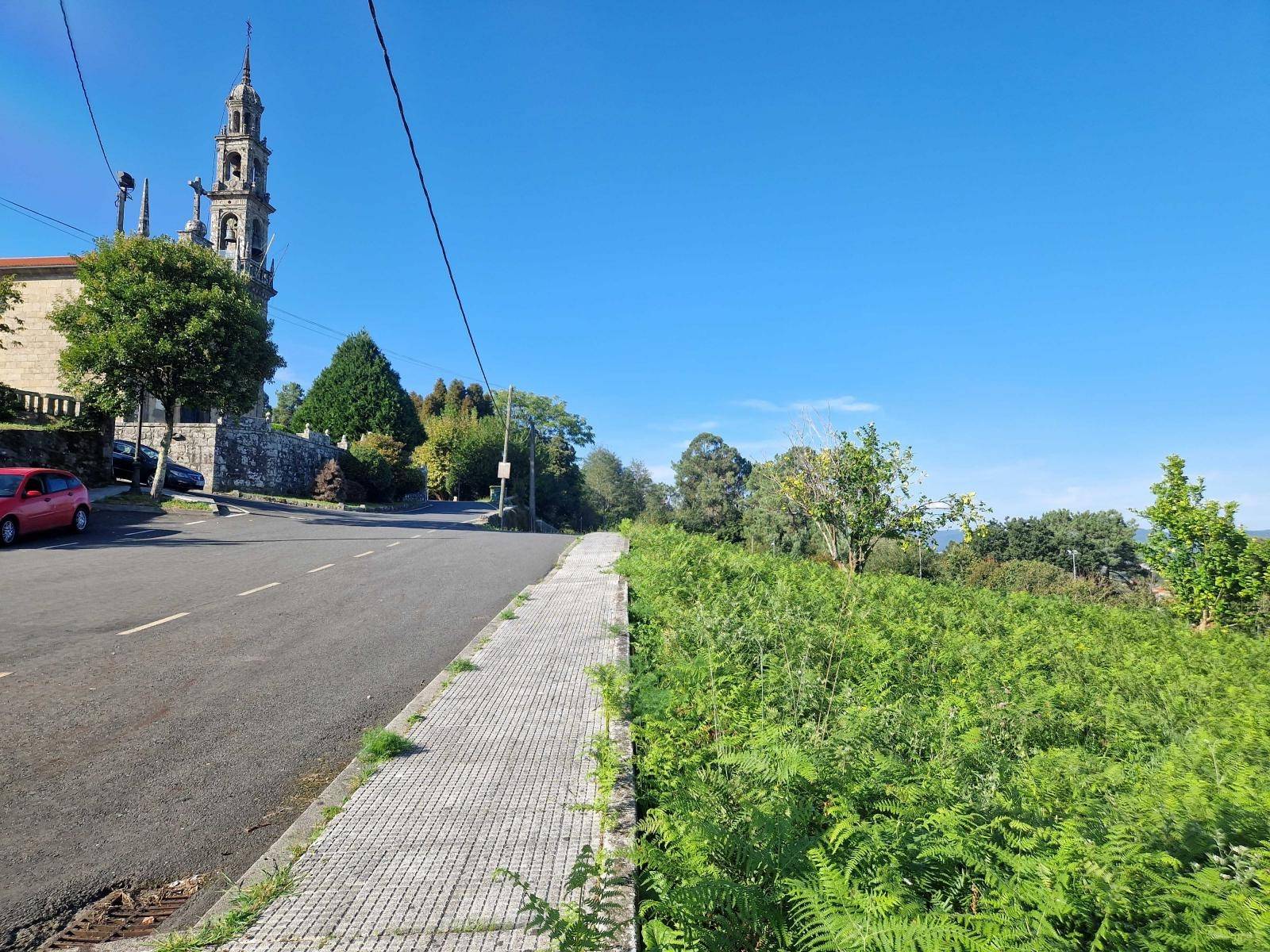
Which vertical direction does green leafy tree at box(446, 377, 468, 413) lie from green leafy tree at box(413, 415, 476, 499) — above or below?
above

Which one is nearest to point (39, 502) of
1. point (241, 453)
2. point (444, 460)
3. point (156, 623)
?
point (156, 623)

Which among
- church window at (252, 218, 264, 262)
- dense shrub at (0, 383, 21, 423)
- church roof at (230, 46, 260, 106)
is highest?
church roof at (230, 46, 260, 106)

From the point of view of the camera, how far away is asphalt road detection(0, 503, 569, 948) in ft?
12.2

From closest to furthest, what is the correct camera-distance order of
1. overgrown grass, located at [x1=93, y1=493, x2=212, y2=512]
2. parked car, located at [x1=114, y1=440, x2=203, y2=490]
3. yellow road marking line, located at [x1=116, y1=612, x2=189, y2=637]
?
yellow road marking line, located at [x1=116, y1=612, x2=189, y2=637], overgrown grass, located at [x1=93, y1=493, x2=212, y2=512], parked car, located at [x1=114, y1=440, x2=203, y2=490]

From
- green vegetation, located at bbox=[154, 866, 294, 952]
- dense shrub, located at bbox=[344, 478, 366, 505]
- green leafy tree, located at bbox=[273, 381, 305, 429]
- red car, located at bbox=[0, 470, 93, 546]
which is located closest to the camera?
green vegetation, located at bbox=[154, 866, 294, 952]

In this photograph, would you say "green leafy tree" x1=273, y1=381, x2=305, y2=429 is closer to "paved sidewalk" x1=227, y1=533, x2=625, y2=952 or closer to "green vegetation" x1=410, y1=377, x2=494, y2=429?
"green vegetation" x1=410, y1=377, x2=494, y2=429

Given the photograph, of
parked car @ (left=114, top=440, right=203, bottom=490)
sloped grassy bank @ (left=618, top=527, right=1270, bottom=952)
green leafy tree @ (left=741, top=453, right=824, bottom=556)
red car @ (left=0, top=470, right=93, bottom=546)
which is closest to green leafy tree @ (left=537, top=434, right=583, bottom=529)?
green leafy tree @ (left=741, top=453, right=824, bottom=556)

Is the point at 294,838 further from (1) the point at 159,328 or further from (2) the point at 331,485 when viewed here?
(2) the point at 331,485

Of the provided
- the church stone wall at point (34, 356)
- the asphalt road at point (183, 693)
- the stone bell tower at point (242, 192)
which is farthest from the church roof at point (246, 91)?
the asphalt road at point (183, 693)

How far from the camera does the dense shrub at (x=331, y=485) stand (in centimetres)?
3703

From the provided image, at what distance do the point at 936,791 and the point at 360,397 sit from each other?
194 feet

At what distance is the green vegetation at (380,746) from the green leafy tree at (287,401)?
10896 cm

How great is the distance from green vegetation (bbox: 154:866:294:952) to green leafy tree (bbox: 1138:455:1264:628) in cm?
1594

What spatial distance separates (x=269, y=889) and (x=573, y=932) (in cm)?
158
